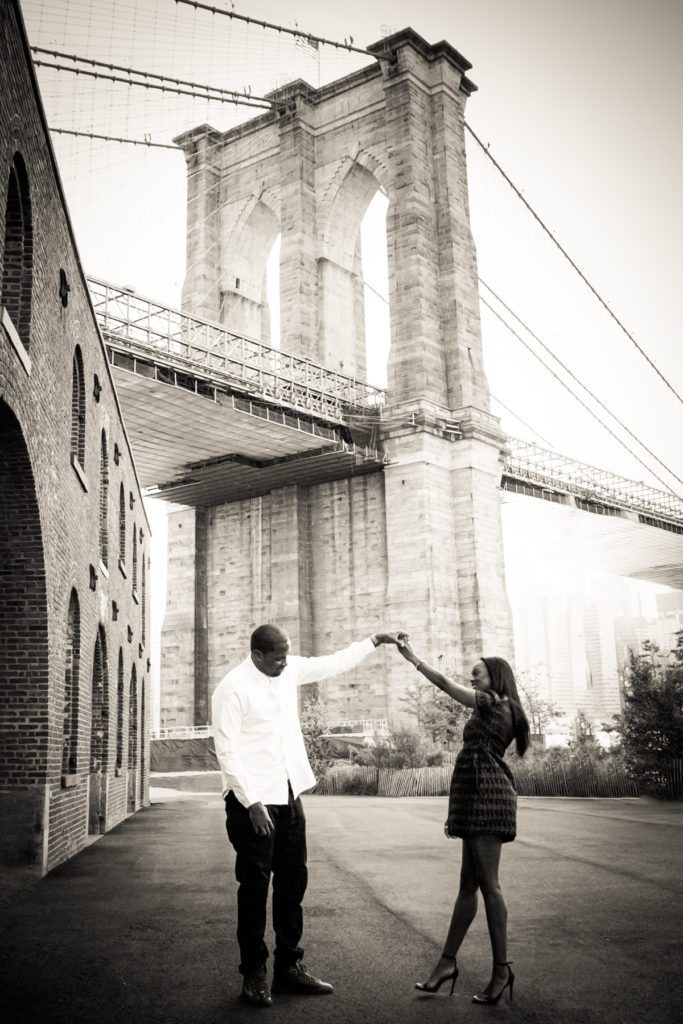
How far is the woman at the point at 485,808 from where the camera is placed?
13.6 ft

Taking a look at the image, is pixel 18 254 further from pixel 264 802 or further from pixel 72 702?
pixel 264 802

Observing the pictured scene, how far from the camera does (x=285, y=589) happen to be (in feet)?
127

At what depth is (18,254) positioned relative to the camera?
7805 mm

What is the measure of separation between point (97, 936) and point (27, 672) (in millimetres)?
3025

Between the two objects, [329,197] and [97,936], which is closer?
[97,936]

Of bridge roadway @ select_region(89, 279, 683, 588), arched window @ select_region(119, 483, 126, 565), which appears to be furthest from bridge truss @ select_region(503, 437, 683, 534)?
arched window @ select_region(119, 483, 126, 565)

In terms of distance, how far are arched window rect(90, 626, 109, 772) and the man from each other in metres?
8.58

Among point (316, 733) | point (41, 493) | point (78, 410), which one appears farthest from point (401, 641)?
point (316, 733)

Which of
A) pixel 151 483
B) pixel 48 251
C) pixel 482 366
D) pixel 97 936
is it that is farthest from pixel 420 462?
pixel 97 936

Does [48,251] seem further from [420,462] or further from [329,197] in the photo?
[329,197]

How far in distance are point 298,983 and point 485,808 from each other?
3.57 feet

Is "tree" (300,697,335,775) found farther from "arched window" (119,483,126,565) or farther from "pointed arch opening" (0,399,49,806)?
"pointed arch opening" (0,399,49,806)

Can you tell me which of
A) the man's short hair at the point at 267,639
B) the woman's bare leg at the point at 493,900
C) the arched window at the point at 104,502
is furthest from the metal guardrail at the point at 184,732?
the woman's bare leg at the point at 493,900

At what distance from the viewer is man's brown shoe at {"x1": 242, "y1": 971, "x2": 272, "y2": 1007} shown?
4.11 metres
